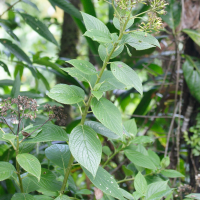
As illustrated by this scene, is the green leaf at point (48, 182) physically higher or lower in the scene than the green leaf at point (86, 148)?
lower

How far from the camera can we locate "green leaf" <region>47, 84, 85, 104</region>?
1.60 ft

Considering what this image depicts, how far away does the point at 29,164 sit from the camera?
1.50 feet

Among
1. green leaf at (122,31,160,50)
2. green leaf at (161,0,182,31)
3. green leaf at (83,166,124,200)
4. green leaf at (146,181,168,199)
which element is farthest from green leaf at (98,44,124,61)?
green leaf at (161,0,182,31)

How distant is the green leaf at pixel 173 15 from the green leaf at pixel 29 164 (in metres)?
1.12

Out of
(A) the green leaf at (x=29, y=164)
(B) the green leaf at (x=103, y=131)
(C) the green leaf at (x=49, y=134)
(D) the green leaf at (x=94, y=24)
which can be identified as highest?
(D) the green leaf at (x=94, y=24)

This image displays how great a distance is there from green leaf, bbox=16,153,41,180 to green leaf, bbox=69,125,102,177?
0.08 meters

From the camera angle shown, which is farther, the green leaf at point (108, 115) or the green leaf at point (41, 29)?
the green leaf at point (41, 29)

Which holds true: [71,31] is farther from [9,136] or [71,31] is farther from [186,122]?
[9,136]

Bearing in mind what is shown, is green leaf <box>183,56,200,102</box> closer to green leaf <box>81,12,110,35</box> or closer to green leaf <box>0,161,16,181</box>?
green leaf <box>81,12,110,35</box>

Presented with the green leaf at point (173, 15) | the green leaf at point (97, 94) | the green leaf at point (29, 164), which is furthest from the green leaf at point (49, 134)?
the green leaf at point (173, 15)

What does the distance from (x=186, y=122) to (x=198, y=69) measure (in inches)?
11.9

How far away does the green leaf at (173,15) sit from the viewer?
4.15 feet

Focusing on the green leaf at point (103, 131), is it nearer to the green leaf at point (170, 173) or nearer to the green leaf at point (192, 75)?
the green leaf at point (170, 173)

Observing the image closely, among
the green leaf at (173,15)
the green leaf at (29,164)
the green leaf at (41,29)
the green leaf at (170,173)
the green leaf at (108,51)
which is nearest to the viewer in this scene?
the green leaf at (29,164)
